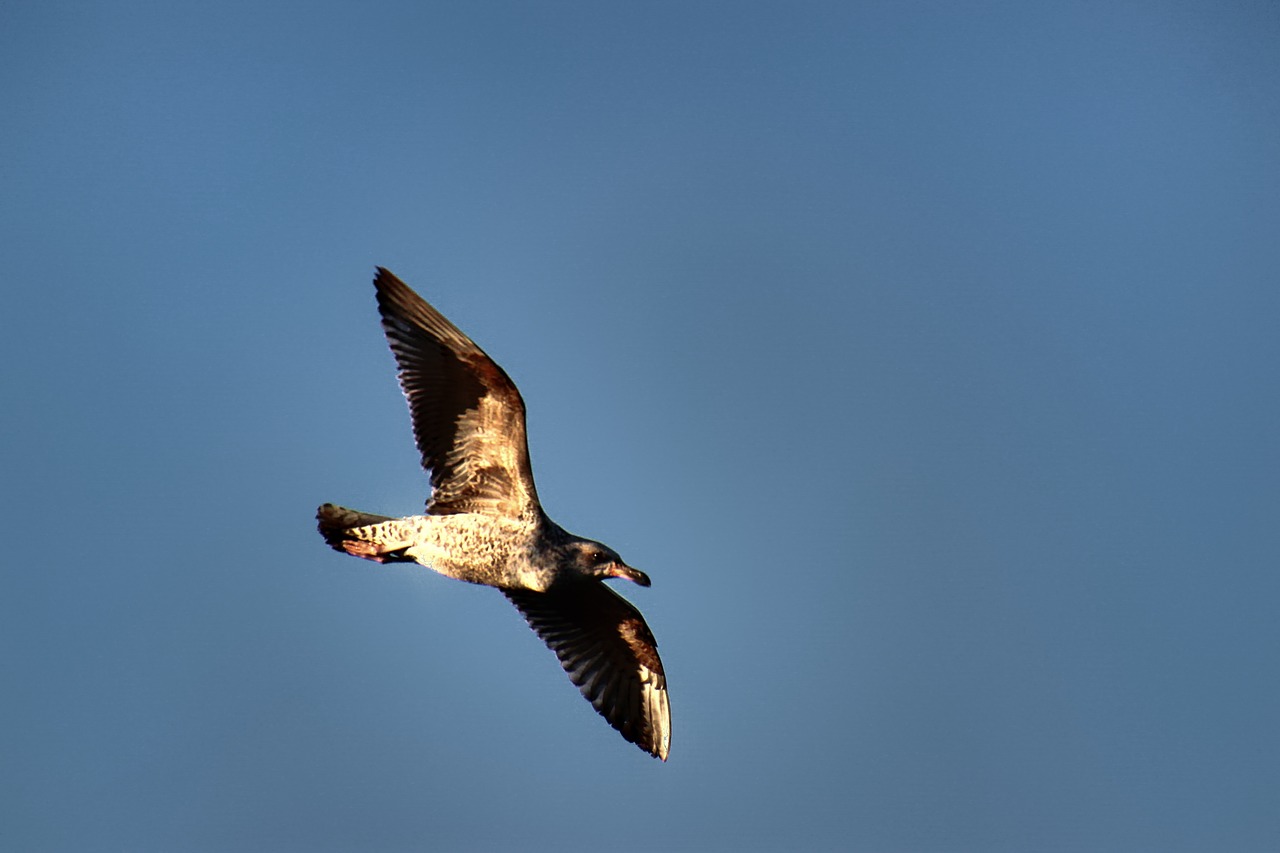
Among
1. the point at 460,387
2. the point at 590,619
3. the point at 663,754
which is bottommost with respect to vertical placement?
the point at 663,754

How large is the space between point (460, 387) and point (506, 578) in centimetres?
171

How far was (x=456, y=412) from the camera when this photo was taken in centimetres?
1321

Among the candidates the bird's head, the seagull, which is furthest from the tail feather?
the bird's head

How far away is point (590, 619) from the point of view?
14523 mm

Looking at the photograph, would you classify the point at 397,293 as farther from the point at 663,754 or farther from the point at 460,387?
the point at 663,754

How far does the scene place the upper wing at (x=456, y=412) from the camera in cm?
1296

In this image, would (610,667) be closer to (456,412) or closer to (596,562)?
(596,562)

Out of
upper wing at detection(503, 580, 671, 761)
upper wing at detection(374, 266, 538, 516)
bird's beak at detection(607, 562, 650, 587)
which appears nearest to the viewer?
upper wing at detection(374, 266, 538, 516)

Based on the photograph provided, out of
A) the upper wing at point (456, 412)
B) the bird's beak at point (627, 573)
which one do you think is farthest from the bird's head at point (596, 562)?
the upper wing at point (456, 412)

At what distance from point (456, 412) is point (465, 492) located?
71 centimetres

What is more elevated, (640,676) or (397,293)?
(397,293)

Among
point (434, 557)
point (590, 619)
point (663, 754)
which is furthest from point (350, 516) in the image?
point (663, 754)

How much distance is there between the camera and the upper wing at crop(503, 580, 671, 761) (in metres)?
14.5

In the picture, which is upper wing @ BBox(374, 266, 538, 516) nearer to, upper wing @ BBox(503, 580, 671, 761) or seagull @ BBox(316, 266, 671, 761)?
seagull @ BBox(316, 266, 671, 761)
